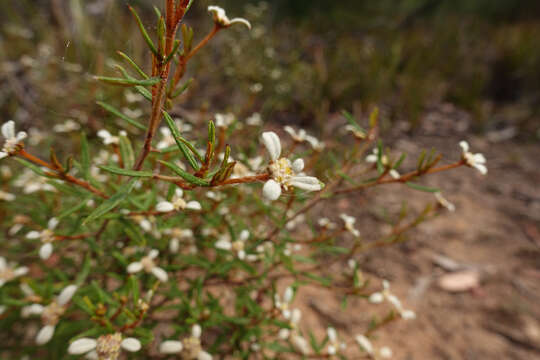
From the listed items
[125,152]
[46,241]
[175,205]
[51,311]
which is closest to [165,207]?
[175,205]

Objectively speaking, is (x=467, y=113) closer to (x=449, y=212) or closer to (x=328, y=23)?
(x=449, y=212)

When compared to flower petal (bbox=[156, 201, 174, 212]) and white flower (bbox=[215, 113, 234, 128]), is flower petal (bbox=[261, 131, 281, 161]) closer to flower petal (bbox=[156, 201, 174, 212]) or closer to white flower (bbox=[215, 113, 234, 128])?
flower petal (bbox=[156, 201, 174, 212])

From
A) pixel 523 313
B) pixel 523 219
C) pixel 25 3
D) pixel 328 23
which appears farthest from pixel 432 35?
pixel 25 3

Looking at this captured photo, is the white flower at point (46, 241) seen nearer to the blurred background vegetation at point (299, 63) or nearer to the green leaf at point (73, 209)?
the green leaf at point (73, 209)

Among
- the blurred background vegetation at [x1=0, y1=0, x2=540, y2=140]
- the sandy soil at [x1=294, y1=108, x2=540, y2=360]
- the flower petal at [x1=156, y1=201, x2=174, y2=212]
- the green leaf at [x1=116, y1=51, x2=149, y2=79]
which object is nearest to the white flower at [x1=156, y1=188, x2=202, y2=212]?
→ the flower petal at [x1=156, y1=201, x2=174, y2=212]

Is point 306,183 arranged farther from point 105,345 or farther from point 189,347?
point 189,347

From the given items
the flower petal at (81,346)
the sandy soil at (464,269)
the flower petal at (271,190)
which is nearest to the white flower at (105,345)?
the flower petal at (81,346)
